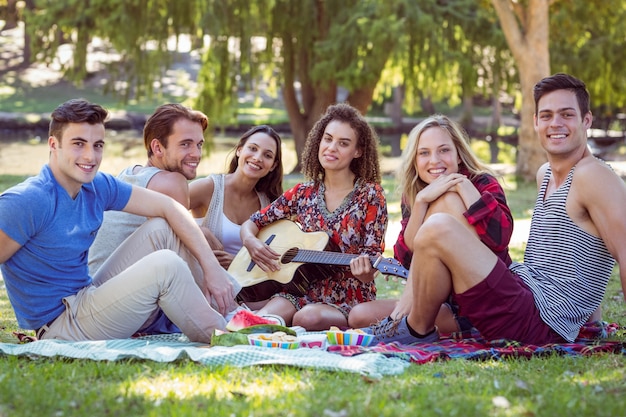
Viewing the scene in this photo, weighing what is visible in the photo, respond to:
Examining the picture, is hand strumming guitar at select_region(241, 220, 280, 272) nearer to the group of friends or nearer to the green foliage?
the group of friends

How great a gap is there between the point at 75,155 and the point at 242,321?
1.29 meters

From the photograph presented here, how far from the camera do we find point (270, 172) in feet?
20.6

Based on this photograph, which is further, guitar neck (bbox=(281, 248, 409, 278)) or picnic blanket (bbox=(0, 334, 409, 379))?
guitar neck (bbox=(281, 248, 409, 278))

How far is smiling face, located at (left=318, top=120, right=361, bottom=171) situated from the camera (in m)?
5.57

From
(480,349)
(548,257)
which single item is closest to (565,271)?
(548,257)

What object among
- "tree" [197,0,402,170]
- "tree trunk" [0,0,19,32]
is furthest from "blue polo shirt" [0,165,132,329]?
"tree trunk" [0,0,19,32]

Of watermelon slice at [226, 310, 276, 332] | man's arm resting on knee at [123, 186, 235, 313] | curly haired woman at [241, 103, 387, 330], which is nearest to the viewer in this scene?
watermelon slice at [226, 310, 276, 332]

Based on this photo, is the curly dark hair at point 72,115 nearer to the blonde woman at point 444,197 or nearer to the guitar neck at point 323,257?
the guitar neck at point 323,257

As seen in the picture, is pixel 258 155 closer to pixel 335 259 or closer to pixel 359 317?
pixel 335 259

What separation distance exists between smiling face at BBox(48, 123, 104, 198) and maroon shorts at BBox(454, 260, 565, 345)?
200 centimetres

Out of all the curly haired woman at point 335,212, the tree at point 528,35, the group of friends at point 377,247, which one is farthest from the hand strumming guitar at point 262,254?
the tree at point 528,35

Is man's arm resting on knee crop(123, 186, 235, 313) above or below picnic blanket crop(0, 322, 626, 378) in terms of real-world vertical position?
above

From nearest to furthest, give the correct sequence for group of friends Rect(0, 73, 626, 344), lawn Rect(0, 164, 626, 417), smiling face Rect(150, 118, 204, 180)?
lawn Rect(0, 164, 626, 417) < group of friends Rect(0, 73, 626, 344) < smiling face Rect(150, 118, 204, 180)

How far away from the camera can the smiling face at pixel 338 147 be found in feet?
18.3
